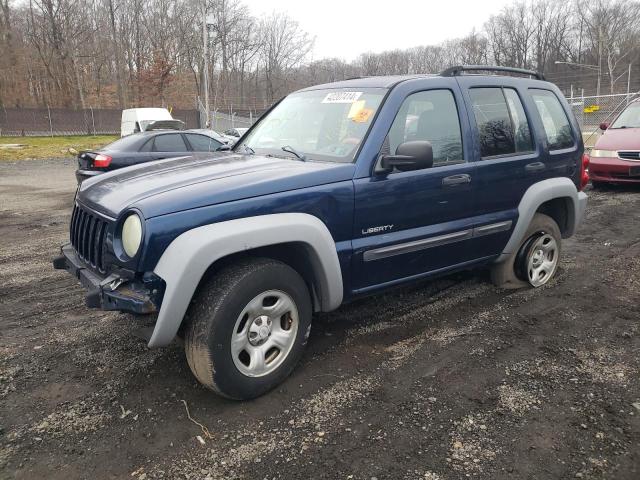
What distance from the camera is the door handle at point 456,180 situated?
3.70 metres

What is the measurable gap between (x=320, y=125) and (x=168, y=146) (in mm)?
7479

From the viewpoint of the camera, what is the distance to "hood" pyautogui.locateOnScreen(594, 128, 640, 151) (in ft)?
31.1

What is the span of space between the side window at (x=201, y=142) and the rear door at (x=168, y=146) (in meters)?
0.21

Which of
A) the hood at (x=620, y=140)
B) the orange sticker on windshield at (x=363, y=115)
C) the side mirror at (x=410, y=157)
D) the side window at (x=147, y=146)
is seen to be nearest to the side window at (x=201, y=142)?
the side window at (x=147, y=146)

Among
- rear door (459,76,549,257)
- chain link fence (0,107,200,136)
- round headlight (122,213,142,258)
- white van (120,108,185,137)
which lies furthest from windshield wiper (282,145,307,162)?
chain link fence (0,107,200,136)

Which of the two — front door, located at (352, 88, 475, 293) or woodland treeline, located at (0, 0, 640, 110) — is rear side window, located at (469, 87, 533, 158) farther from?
woodland treeline, located at (0, 0, 640, 110)

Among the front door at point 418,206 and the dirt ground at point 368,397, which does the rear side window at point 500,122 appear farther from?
the dirt ground at point 368,397

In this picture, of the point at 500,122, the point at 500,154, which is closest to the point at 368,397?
the point at 500,154

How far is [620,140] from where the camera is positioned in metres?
9.73

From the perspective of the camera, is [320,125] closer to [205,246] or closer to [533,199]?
[205,246]

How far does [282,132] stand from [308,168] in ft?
3.12

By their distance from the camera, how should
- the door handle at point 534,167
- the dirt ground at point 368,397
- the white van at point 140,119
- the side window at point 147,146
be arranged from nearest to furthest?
the dirt ground at point 368,397 → the door handle at point 534,167 → the side window at point 147,146 → the white van at point 140,119

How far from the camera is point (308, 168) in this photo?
3215mm

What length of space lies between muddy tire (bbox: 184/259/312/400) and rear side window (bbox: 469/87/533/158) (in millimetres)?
2068
